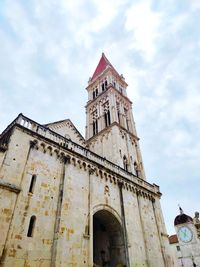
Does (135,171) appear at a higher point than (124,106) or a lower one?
lower

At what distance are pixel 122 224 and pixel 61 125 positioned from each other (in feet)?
36.9

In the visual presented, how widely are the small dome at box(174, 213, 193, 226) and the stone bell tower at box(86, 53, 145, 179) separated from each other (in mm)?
15739

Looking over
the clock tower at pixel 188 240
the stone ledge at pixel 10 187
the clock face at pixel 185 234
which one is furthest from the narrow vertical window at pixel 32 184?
the clock face at pixel 185 234

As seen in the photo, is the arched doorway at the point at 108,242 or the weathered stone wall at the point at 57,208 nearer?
the weathered stone wall at the point at 57,208

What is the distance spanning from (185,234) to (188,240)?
95cm

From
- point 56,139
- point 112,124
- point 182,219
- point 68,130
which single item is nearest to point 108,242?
point 56,139

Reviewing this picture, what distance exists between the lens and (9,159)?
11023 millimetres

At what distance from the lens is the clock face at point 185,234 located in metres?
32.2

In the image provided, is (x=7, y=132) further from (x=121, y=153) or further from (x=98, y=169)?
(x=121, y=153)

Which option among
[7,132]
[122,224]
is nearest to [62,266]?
[122,224]

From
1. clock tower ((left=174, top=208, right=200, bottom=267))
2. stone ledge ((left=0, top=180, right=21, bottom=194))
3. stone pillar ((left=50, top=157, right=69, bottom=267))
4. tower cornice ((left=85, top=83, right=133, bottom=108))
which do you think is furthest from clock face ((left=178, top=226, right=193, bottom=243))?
stone ledge ((left=0, top=180, right=21, bottom=194))

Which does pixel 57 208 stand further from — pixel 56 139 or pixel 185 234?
pixel 185 234

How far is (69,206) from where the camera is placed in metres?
12.5

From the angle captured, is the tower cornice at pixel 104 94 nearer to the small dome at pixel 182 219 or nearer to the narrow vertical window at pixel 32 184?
the narrow vertical window at pixel 32 184
